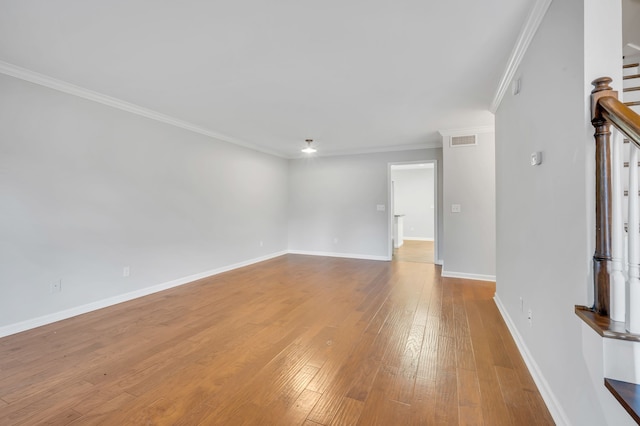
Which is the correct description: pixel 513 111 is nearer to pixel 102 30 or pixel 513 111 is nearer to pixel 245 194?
pixel 102 30

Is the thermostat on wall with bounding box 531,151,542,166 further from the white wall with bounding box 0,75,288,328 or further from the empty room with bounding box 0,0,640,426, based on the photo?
the white wall with bounding box 0,75,288,328

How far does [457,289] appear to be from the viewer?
3951mm

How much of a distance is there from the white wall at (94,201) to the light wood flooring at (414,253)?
406 centimetres

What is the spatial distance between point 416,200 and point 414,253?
314cm

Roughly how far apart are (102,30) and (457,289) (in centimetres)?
482

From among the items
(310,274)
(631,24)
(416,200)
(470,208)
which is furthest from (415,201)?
(631,24)

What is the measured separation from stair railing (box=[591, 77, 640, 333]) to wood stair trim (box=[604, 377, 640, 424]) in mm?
206

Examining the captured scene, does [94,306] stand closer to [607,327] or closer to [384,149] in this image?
[607,327]

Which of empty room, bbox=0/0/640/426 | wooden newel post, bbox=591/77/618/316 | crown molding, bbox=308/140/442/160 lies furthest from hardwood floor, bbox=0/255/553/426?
crown molding, bbox=308/140/442/160

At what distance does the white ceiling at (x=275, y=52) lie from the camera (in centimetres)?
183

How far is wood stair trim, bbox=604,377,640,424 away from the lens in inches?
35.4

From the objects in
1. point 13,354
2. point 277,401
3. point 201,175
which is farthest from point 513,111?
point 13,354

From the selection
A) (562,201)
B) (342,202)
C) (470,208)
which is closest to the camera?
(562,201)

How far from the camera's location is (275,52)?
2.33 m
